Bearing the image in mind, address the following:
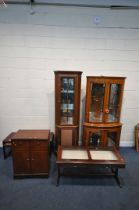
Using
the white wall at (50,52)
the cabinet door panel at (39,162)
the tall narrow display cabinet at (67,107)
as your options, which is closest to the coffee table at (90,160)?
the cabinet door panel at (39,162)

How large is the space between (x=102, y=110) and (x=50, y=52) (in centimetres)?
158

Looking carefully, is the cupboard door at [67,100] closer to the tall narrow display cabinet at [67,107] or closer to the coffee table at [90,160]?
the tall narrow display cabinet at [67,107]

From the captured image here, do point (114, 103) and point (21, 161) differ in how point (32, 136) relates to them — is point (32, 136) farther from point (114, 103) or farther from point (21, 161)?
point (114, 103)

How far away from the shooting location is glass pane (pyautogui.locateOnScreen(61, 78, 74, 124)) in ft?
9.25

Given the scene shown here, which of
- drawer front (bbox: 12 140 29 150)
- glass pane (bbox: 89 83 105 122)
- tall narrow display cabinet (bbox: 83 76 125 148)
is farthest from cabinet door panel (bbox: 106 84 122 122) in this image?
drawer front (bbox: 12 140 29 150)

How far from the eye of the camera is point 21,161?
2.37 m

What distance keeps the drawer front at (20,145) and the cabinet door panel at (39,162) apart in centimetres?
15

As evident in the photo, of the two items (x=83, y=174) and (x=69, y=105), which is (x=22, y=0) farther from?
(x=83, y=174)

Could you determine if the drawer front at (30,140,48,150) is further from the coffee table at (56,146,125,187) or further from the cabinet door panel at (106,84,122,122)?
the cabinet door panel at (106,84,122,122)

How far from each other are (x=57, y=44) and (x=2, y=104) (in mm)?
1715

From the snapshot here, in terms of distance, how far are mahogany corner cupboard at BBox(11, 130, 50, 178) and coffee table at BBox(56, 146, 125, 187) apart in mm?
253

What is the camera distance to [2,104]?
3.30 meters

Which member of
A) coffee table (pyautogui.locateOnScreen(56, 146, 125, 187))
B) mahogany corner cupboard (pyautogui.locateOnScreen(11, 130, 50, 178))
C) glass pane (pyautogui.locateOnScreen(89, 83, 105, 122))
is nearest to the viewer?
coffee table (pyautogui.locateOnScreen(56, 146, 125, 187))

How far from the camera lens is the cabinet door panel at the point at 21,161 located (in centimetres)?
235
